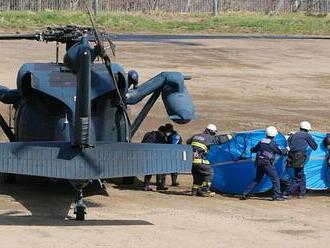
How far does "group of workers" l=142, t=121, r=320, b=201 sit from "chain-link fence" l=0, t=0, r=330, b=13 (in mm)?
43915

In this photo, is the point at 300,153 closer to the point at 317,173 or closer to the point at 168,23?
the point at 317,173

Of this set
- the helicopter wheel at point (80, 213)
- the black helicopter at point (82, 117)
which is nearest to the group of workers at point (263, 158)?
the black helicopter at point (82, 117)

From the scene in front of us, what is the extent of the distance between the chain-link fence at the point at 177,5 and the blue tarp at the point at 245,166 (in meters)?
43.8

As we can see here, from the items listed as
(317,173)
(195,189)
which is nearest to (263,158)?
(195,189)

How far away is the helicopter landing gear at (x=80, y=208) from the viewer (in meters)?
15.8

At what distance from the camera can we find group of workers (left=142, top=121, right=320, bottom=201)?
19219 millimetres

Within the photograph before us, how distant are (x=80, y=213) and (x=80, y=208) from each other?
0.16 meters

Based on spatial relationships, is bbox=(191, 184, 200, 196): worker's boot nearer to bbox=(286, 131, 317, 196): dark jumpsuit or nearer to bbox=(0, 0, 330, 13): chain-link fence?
bbox=(286, 131, 317, 196): dark jumpsuit

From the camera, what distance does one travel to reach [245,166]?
65.7ft

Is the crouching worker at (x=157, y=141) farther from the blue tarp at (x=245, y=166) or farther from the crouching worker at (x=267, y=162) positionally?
the crouching worker at (x=267, y=162)

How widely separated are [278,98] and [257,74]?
525 cm

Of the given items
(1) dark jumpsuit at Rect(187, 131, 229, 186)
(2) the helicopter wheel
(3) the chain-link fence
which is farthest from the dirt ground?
(3) the chain-link fence

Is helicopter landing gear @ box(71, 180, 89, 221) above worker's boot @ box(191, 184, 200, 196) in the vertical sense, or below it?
above

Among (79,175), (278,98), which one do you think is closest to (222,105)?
(278,98)
